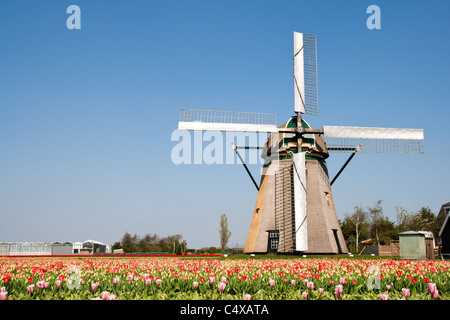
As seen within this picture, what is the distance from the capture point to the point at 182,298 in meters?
6.05

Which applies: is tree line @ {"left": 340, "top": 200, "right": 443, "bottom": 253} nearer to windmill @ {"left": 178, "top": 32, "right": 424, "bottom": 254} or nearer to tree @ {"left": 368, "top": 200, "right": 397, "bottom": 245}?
tree @ {"left": 368, "top": 200, "right": 397, "bottom": 245}

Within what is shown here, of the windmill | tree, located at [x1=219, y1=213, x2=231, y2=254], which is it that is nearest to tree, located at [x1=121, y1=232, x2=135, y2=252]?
tree, located at [x1=219, y1=213, x2=231, y2=254]

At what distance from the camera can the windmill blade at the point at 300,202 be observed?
82.0 ft

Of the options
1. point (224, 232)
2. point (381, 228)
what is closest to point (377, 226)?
point (381, 228)

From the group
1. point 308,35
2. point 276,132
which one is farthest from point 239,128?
point 308,35

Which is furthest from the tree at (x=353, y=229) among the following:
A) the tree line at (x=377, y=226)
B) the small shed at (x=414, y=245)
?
the small shed at (x=414, y=245)

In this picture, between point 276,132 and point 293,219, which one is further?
point 276,132

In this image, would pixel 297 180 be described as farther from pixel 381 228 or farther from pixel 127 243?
pixel 127 243

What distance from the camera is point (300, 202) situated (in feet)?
84.2

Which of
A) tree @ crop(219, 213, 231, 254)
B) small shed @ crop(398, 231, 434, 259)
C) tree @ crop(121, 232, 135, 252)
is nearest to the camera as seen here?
small shed @ crop(398, 231, 434, 259)

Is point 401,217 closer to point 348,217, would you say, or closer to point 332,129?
point 348,217

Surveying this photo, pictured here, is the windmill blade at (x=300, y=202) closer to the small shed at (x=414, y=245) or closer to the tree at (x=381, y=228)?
the small shed at (x=414, y=245)

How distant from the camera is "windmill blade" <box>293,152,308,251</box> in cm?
2498
